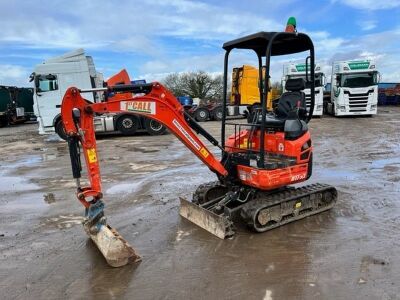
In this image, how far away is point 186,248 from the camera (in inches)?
195

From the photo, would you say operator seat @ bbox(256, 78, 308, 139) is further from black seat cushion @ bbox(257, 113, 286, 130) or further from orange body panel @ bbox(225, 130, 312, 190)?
orange body panel @ bbox(225, 130, 312, 190)

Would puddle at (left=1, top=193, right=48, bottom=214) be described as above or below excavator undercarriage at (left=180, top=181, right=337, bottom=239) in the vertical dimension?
below

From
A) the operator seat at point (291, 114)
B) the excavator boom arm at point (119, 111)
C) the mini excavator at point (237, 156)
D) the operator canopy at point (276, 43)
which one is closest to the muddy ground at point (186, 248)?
the mini excavator at point (237, 156)

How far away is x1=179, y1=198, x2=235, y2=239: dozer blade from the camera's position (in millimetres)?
5180

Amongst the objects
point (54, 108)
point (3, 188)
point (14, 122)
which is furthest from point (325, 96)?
point (3, 188)

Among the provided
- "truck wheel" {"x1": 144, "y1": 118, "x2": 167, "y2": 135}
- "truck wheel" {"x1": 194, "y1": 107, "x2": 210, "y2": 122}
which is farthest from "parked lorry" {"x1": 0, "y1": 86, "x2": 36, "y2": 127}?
"truck wheel" {"x1": 144, "y1": 118, "x2": 167, "y2": 135}

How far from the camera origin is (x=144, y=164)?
10703 mm

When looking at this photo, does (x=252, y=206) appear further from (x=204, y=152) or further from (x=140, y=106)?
(x=140, y=106)

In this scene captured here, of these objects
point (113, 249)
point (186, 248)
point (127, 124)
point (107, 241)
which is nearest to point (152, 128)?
point (127, 124)

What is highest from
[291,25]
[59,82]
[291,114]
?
[291,25]

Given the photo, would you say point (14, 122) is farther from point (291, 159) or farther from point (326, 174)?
point (291, 159)

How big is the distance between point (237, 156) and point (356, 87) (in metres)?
20.2

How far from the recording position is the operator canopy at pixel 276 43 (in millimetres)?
5353

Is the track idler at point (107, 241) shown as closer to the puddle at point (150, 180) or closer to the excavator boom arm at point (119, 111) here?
the excavator boom arm at point (119, 111)
